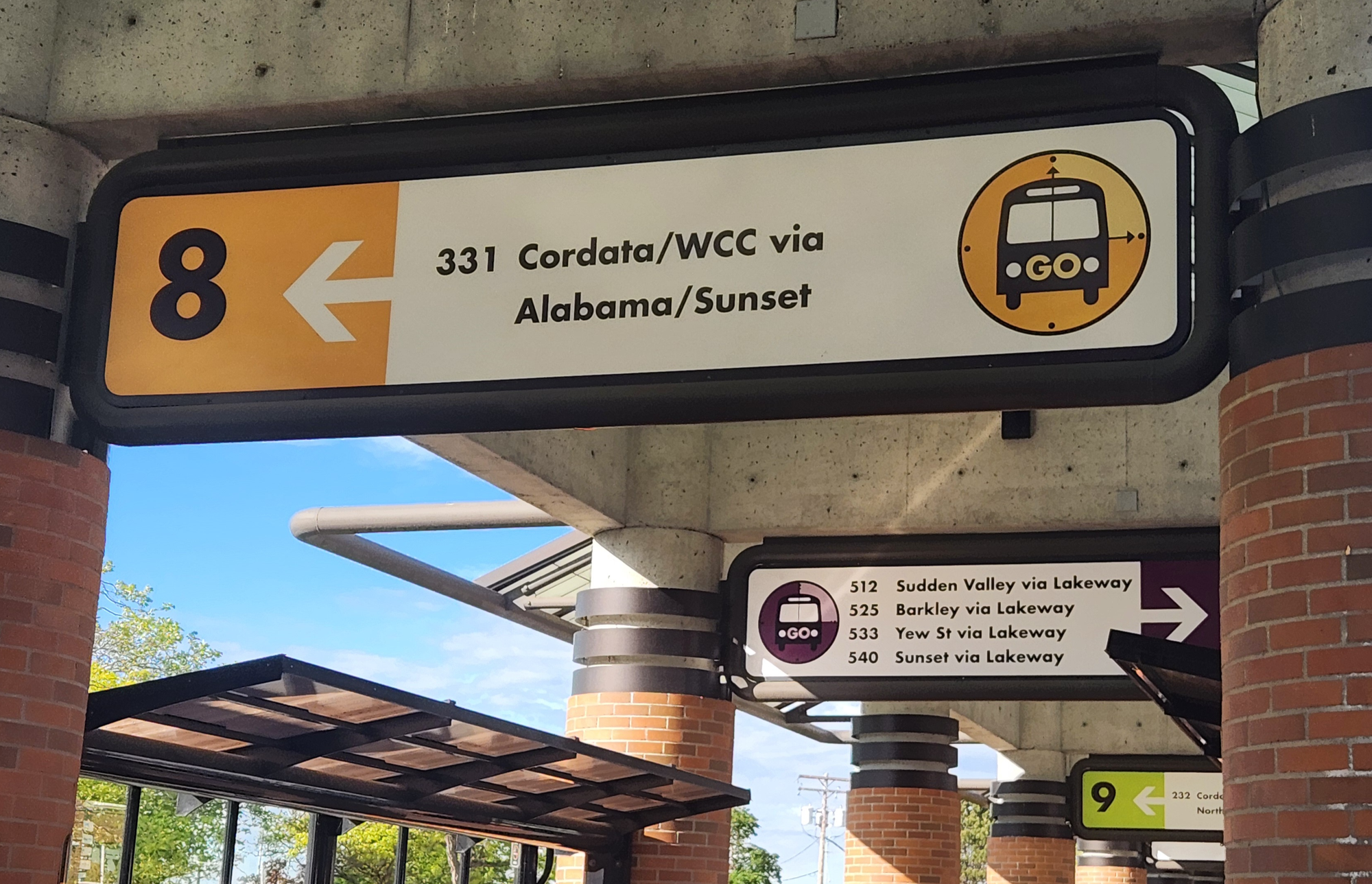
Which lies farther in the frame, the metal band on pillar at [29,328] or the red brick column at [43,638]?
the metal band on pillar at [29,328]

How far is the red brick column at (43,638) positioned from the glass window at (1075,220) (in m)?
3.27

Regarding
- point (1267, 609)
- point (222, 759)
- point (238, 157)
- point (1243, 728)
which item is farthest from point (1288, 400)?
point (222, 759)

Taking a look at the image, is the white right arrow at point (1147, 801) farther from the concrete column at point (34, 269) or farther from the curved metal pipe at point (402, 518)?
the concrete column at point (34, 269)

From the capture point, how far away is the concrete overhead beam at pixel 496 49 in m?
5.13

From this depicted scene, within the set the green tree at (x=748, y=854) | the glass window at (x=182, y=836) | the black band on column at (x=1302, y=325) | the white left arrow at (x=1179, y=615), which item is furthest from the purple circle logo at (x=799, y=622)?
the green tree at (x=748, y=854)

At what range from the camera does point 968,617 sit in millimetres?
9422

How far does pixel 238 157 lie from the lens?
5715 mm

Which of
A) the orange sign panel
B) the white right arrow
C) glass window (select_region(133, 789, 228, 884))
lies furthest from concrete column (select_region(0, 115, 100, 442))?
the white right arrow

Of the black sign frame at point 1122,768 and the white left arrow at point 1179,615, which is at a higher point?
the white left arrow at point 1179,615

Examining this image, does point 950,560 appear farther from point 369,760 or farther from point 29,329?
point 29,329

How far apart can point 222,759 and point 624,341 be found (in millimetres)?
3229

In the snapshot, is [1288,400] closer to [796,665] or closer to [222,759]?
[222,759]

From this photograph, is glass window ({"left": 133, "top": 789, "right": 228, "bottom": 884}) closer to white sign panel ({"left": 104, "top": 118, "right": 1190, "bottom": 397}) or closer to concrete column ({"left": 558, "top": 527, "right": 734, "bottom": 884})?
concrete column ({"left": 558, "top": 527, "right": 734, "bottom": 884})

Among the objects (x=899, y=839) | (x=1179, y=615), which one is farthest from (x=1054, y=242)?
(x=899, y=839)
